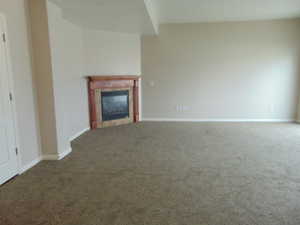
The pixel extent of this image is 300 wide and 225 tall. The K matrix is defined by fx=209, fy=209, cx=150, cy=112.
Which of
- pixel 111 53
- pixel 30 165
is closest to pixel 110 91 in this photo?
pixel 111 53

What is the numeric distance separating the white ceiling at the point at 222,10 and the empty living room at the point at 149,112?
0.15ft

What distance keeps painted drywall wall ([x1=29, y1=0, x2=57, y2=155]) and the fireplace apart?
6.93 ft

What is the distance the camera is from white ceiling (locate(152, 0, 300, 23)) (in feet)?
13.5

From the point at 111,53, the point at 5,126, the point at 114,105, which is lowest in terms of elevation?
the point at 5,126

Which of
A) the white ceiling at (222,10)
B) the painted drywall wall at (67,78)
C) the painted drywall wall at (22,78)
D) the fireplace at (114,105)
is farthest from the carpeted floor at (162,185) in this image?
the white ceiling at (222,10)

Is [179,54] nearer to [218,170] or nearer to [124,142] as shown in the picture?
[124,142]

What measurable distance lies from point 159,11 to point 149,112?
262 centimetres

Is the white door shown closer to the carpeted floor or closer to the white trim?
the carpeted floor

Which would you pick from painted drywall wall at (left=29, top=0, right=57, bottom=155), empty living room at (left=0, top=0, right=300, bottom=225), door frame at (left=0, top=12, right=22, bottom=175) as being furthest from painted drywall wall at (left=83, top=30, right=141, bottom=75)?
door frame at (left=0, top=12, right=22, bottom=175)

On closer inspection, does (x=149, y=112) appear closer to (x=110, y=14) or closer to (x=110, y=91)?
(x=110, y=91)

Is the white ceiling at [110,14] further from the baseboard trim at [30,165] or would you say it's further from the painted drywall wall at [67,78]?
the baseboard trim at [30,165]

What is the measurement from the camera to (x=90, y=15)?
3746 mm

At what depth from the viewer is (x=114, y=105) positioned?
535 cm

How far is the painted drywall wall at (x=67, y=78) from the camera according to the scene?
306 centimetres
